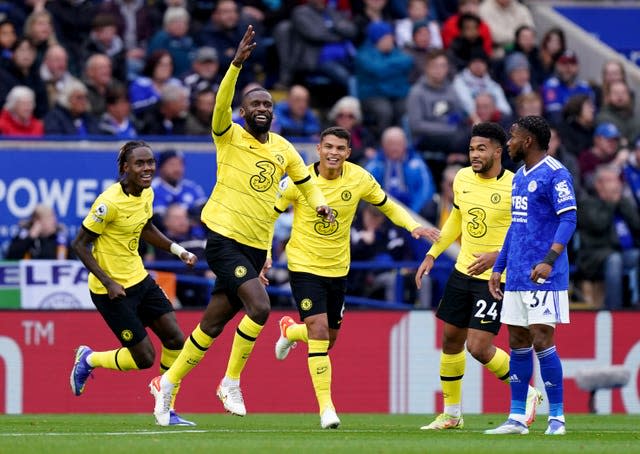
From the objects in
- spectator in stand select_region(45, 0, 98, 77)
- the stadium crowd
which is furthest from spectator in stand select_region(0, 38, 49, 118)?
spectator in stand select_region(45, 0, 98, 77)

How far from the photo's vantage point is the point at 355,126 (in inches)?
866

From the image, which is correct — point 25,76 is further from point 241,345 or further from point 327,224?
point 241,345

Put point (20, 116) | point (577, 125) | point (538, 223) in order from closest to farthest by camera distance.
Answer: point (538, 223)
point (20, 116)
point (577, 125)

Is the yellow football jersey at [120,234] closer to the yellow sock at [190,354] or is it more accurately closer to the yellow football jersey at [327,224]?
the yellow sock at [190,354]

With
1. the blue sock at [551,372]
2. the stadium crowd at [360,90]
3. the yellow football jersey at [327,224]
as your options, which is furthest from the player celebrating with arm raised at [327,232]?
the stadium crowd at [360,90]

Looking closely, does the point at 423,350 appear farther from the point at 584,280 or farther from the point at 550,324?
the point at 550,324

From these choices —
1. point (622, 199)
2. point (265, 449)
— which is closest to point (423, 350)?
point (622, 199)

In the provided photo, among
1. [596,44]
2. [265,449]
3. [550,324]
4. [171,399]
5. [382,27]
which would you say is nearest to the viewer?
[265,449]

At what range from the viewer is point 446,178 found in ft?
68.2

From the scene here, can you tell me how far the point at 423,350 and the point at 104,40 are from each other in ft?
21.6

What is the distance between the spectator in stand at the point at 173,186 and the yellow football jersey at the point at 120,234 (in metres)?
4.62

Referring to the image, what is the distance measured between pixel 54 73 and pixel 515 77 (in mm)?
7099

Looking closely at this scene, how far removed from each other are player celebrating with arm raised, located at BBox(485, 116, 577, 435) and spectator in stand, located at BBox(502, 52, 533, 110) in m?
11.1

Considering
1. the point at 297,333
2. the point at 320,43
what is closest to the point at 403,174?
the point at 320,43
